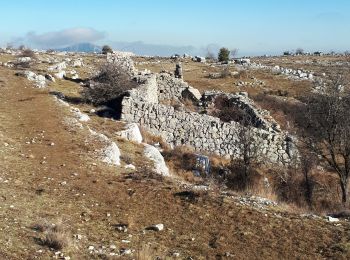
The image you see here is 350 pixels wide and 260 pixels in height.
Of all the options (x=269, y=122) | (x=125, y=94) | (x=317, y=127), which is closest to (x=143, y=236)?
(x=317, y=127)

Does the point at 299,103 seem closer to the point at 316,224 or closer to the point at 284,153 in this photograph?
the point at 284,153

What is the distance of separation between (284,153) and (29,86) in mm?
16152

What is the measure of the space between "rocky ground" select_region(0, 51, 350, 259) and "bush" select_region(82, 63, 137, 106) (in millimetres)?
10541

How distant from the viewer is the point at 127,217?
1202cm

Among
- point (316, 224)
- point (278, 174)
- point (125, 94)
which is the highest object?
point (125, 94)

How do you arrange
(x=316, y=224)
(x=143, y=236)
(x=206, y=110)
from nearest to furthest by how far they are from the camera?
(x=143, y=236) < (x=316, y=224) < (x=206, y=110)

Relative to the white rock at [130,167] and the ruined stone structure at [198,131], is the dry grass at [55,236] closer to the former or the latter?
the white rock at [130,167]

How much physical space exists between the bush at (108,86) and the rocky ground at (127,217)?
10541 millimetres

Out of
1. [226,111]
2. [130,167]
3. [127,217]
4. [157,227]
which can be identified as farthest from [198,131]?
[157,227]

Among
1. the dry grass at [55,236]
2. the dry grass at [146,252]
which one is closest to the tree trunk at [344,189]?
the dry grass at [146,252]

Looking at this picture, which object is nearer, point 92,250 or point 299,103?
point 92,250

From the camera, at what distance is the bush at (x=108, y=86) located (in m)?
28.3

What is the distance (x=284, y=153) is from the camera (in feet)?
86.4

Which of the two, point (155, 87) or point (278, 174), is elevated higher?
point (155, 87)
